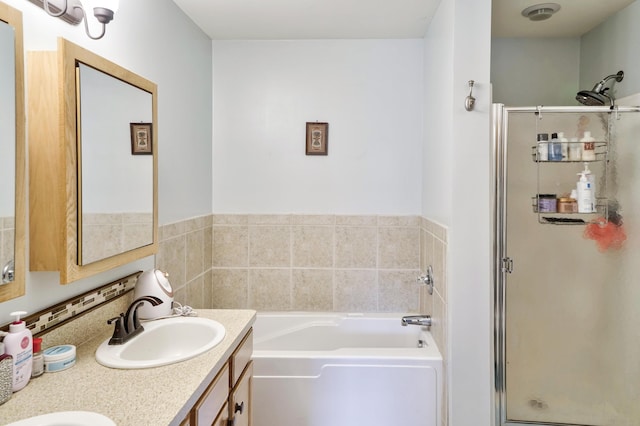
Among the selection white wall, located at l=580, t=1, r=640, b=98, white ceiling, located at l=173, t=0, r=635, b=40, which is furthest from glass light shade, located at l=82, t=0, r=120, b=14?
white wall, located at l=580, t=1, r=640, b=98

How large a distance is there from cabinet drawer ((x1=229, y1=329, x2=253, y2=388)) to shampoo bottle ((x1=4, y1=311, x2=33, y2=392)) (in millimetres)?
618

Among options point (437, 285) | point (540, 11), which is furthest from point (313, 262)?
point (540, 11)

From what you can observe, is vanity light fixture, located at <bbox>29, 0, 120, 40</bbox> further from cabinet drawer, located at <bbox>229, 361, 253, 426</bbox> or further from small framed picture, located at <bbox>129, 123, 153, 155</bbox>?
cabinet drawer, located at <bbox>229, 361, 253, 426</bbox>

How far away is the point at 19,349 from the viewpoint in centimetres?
101

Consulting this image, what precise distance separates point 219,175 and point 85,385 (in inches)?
73.7

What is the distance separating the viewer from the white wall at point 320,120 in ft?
8.73

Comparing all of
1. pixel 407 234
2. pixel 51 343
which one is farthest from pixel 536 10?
pixel 51 343

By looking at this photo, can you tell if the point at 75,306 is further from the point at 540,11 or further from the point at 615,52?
the point at 615,52

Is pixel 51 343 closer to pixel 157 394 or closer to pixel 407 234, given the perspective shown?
pixel 157 394

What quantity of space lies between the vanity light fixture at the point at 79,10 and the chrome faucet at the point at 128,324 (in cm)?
98

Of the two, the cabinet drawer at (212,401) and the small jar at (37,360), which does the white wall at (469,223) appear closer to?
the cabinet drawer at (212,401)

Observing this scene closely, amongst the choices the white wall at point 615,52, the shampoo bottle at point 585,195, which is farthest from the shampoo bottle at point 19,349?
the white wall at point 615,52

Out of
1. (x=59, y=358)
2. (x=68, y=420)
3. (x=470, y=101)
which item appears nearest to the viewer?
(x=68, y=420)

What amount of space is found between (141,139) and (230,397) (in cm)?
111
